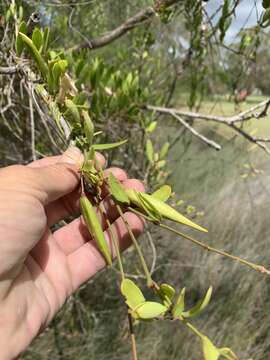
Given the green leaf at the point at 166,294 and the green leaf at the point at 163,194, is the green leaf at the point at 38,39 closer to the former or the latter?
the green leaf at the point at 163,194

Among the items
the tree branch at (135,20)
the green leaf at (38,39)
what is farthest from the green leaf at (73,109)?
the tree branch at (135,20)

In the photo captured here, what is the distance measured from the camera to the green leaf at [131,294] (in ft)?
1.77

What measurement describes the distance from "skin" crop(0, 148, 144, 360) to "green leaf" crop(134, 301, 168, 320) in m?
0.23

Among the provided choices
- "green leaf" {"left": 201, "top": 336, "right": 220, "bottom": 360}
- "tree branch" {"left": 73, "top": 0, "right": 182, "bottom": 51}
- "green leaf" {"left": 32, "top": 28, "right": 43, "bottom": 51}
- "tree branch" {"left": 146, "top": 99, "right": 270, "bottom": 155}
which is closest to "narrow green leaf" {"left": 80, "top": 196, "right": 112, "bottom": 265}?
"green leaf" {"left": 201, "top": 336, "right": 220, "bottom": 360}

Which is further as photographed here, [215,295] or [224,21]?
[215,295]

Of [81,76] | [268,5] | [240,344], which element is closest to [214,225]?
[240,344]

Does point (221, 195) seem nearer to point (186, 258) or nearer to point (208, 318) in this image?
point (186, 258)

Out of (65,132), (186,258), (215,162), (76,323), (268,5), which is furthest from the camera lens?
(215,162)

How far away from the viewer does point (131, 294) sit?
0.55 m

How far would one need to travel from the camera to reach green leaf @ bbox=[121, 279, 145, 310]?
541mm

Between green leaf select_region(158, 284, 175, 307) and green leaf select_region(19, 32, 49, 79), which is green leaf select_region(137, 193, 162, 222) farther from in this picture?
green leaf select_region(19, 32, 49, 79)

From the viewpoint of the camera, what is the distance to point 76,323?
2.11 meters

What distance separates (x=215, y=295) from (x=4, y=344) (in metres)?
1.13

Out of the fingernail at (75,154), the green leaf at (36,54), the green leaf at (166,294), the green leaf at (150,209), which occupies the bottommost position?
the green leaf at (166,294)
